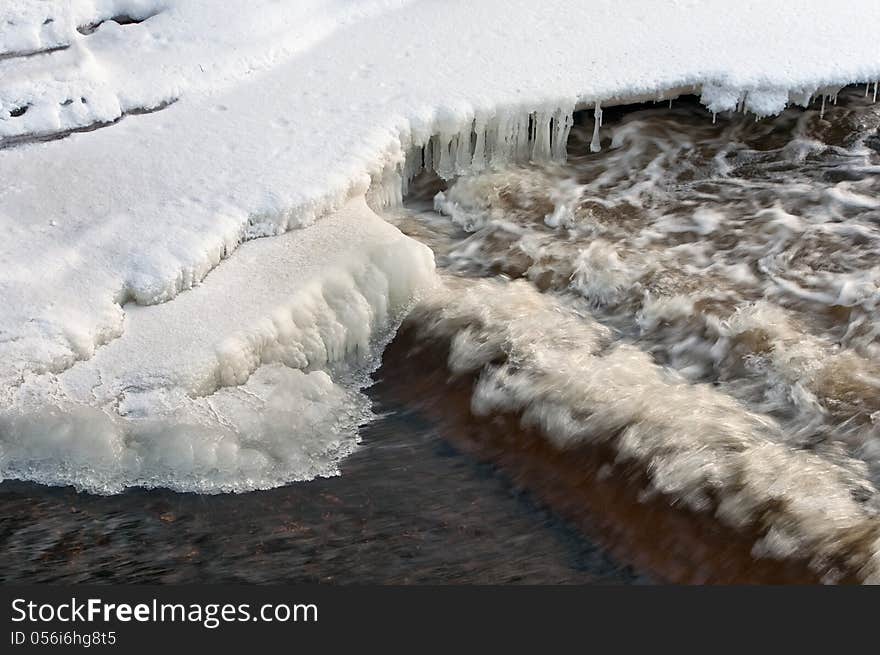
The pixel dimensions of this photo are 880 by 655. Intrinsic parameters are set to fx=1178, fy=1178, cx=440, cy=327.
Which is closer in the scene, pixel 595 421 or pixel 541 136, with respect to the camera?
pixel 595 421

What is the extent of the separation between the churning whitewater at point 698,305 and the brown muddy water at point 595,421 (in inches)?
0.4

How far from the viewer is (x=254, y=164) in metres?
4.92

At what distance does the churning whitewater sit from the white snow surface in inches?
9.9

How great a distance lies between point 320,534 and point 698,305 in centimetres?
179

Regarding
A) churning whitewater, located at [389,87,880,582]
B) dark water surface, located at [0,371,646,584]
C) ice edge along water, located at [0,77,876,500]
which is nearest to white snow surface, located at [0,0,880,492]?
ice edge along water, located at [0,77,876,500]

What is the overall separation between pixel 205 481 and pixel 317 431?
442mm

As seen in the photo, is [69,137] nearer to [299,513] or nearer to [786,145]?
[299,513]

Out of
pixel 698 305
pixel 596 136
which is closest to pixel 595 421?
pixel 698 305

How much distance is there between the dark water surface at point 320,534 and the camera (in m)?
3.33

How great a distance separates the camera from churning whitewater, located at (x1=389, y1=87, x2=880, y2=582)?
3520 millimetres

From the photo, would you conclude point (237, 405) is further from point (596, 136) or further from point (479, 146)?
point (596, 136)

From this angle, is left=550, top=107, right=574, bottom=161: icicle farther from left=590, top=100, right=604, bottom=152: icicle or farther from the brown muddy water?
the brown muddy water

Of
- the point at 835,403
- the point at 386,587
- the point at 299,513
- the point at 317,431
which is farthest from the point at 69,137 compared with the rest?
the point at 835,403

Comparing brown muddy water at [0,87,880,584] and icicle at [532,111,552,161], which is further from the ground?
icicle at [532,111,552,161]
